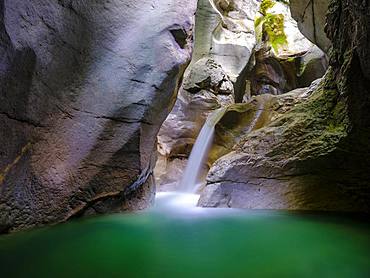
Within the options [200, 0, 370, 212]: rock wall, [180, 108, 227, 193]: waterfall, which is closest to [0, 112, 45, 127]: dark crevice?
[200, 0, 370, 212]: rock wall

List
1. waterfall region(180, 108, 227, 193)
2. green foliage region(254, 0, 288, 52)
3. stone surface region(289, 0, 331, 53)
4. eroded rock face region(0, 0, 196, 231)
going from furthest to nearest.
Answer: green foliage region(254, 0, 288, 52) < waterfall region(180, 108, 227, 193) < stone surface region(289, 0, 331, 53) < eroded rock face region(0, 0, 196, 231)

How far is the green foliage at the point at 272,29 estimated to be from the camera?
1864 centimetres

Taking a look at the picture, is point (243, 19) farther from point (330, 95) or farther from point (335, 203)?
point (335, 203)

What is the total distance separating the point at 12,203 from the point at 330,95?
17.8ft

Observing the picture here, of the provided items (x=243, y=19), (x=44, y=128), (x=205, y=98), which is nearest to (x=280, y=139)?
(x=44, y=128)

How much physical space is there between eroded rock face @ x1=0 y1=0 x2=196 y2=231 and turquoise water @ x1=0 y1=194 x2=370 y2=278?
476mm

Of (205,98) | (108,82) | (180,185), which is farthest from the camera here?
(205,98)

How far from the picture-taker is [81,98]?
4105 millimetres

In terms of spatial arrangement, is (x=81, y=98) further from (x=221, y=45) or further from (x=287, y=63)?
(x=287, y=63)

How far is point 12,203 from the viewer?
3.31 m

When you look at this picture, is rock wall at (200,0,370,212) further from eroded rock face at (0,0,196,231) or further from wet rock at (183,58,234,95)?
wet rock at (183,58,234,95)

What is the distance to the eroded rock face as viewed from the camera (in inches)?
127

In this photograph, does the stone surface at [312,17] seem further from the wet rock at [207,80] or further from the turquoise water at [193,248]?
the turquoise water at [193,248]

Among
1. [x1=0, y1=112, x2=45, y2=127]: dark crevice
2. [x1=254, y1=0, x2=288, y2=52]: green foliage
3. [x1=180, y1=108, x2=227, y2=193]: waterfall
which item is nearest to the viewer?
[x1=0, y1=112, x2=45, y2=127]: dark crevice
